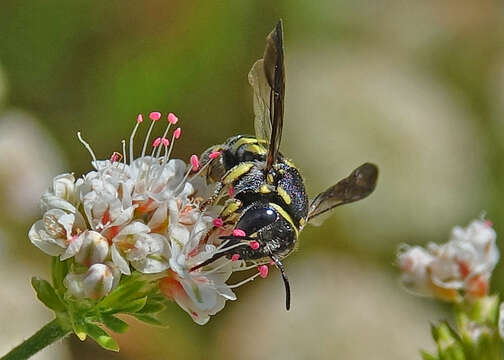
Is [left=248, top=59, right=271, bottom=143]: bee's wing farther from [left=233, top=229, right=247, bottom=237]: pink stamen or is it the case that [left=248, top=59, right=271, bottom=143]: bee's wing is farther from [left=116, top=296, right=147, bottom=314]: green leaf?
[left=116, top=296, right=147, bottom=314]: green leaf

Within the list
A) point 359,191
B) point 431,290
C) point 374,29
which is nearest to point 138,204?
point 359,191

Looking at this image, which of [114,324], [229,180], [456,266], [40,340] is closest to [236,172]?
[229,180]

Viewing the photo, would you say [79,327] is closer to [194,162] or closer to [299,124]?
[194,162]

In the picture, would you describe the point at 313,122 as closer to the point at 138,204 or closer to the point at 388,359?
the point at 388,359

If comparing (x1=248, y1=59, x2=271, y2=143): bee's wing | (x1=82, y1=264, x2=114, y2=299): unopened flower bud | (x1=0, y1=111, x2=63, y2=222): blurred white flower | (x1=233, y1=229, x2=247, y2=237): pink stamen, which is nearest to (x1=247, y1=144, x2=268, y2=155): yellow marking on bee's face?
(x1=248, y1=59, x2=271, y2=143): bee's wing

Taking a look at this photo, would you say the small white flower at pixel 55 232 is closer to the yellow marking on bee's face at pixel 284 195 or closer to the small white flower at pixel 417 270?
the yellow marking on bee's face at pixel 284 195

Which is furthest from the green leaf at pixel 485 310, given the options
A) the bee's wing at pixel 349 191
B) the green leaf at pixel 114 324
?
the green leaf at pixel 114 324

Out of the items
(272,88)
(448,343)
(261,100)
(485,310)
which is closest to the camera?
(272,88)
